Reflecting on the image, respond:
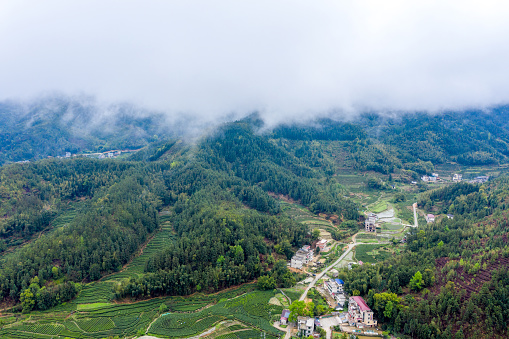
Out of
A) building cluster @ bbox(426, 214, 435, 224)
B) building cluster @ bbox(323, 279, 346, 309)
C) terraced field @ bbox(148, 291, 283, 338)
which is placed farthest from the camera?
building cluster @ bbox(426, 214, 435, 224)

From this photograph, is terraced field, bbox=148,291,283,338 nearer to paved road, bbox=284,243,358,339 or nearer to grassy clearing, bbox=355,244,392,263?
paved road, bbox=284,243,358,339

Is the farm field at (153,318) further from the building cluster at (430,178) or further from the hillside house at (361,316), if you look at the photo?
the building cluster at (430,178)

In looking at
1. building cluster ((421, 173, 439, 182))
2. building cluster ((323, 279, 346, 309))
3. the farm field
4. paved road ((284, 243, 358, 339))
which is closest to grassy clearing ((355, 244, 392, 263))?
paved road ((284, 243, 358, 339))

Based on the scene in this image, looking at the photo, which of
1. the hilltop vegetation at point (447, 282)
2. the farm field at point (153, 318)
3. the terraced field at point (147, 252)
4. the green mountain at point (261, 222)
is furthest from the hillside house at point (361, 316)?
the terraced field at point (147, 252)

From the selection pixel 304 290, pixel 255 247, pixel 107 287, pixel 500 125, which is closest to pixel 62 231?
pixel 107 287

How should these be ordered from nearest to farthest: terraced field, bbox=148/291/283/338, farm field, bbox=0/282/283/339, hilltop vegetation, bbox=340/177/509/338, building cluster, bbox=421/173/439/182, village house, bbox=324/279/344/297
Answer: hilltop vegetation, bbox=340/177/509/338 → terraced field, bbox=148/291/283/338 → farm field, bbox=0/282/283/339 → village house, bbox=324/279/344/297 → building cluster, bbox=421/173/439/182

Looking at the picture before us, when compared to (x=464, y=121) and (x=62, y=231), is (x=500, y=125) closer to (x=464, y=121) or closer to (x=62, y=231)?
(x=464, y=121)

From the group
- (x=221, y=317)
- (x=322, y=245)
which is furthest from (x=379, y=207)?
(x=221, y=317)
